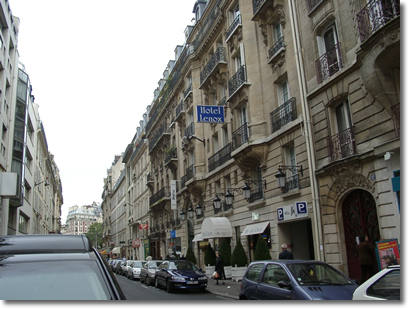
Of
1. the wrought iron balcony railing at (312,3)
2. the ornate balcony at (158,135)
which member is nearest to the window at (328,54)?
the wrought iron balcony railing at (312,3)

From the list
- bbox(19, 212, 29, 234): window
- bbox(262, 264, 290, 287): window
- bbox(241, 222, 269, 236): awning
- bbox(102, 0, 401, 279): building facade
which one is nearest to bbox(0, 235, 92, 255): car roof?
bbox(262, 264, 290, 287): window

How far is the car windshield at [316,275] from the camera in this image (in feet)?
28.1

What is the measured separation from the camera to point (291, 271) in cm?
885

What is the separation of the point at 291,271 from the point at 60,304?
6249 millimetres

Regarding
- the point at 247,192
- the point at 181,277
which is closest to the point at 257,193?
the point at 247,192

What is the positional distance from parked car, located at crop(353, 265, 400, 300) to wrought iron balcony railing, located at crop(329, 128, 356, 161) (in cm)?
931

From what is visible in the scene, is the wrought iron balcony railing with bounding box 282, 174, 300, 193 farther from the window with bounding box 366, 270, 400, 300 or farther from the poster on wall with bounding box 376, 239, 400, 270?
the window with bounding box 366, 270, 400, 300

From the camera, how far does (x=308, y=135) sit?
56.5 feet

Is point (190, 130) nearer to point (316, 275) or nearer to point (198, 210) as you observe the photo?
point (198, 210)

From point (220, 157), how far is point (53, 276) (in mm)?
24559

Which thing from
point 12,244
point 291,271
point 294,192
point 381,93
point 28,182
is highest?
point 28,182

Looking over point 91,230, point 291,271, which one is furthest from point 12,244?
point 91,230

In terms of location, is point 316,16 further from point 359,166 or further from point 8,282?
point 8,282

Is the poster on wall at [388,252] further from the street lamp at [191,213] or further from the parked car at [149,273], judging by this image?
the street lamp at [191,213]
